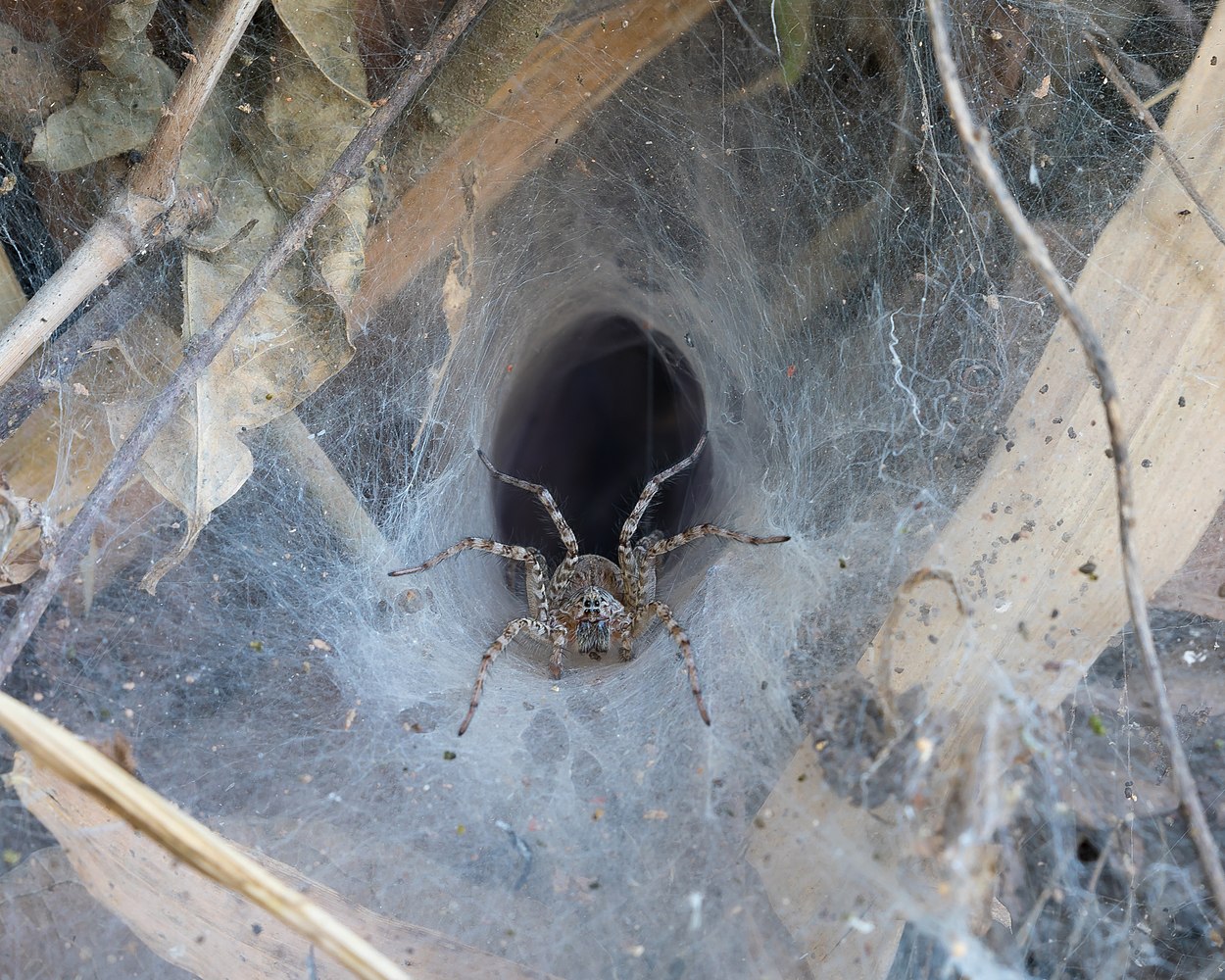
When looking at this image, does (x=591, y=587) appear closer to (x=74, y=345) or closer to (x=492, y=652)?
(x=492, y=652)

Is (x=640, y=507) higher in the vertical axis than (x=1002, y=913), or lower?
higher

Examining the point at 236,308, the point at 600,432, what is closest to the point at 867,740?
the point at 236,308

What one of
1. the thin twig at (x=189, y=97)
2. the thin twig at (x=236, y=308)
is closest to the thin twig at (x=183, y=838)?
the thin twig at (x=236, y=308)

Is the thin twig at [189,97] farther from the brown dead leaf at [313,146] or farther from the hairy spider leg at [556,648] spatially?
the hairy spider leg at [556,648]

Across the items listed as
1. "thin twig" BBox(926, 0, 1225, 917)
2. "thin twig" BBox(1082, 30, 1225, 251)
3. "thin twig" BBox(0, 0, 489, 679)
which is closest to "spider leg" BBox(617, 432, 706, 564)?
"thin twig" BBox(0, 0, 489, 679)

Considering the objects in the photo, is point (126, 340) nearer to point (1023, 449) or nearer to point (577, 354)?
point (577, 354)

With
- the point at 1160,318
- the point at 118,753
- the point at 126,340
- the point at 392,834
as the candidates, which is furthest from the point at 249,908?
the point at 1160,318

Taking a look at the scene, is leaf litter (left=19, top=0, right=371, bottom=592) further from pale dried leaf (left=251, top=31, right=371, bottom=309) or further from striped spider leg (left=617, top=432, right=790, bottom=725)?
striped spider leg (left=617, top=432, right=790, bottom=725)
